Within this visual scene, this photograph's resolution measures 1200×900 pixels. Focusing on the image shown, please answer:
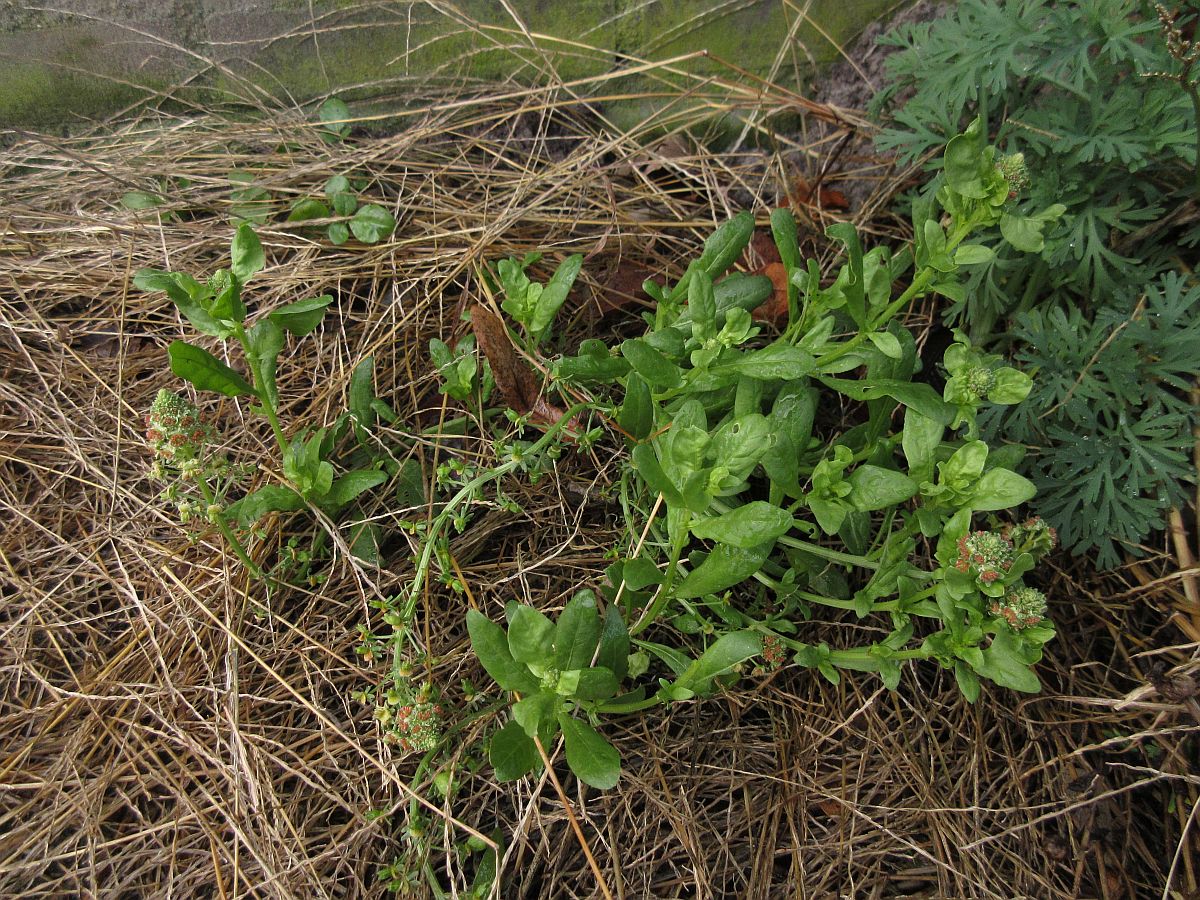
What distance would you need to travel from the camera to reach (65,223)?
7.17ft

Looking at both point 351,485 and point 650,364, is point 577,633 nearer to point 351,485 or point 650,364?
point 650,364

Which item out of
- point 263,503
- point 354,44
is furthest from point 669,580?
point 354,44

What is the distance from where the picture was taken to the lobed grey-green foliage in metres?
→ 1.67

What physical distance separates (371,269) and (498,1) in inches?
36.2

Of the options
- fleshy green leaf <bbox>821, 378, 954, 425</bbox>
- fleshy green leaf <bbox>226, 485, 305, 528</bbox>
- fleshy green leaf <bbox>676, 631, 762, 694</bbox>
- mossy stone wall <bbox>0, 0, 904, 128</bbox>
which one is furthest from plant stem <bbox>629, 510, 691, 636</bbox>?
mossy stone wall <bbox>0, 0, 904, 128</bbox>

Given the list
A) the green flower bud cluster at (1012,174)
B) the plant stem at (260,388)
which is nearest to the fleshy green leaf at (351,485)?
the plant stem at (260,388)

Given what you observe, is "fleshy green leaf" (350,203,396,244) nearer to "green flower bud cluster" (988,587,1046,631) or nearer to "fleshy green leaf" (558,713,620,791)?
"fleshy green leaf" (558,713,620,791)

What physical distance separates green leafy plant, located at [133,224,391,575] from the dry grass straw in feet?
0.39

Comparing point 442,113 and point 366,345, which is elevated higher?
A: point 442,113

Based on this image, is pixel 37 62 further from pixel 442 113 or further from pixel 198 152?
pixel 442 113

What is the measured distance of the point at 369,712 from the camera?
1.63m

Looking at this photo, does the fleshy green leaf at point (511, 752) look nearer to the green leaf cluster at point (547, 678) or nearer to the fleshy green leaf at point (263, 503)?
the green leaf cluster at point (547, 678)

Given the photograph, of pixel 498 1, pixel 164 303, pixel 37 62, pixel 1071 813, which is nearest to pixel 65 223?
pixel 164 303

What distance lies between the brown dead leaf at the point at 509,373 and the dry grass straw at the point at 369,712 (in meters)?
0.13
